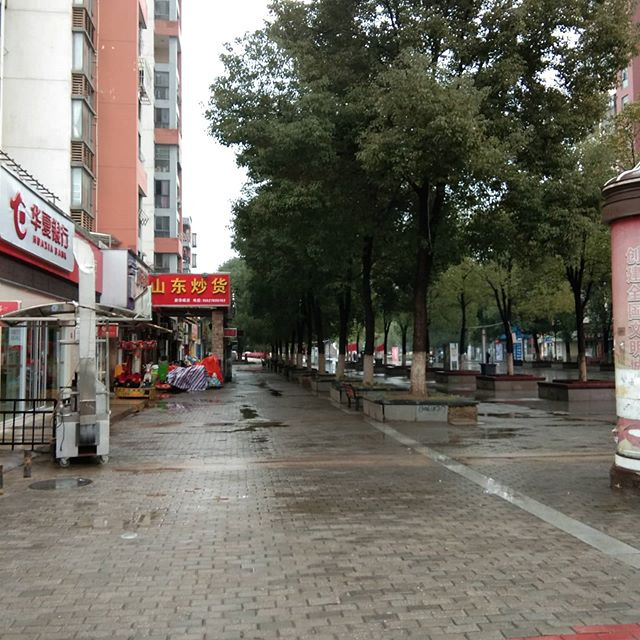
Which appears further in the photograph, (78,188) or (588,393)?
(78,188)

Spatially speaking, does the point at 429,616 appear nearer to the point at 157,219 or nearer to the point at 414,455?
the point at 414,455

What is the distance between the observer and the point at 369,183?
671 inches

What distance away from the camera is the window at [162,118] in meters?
55.1

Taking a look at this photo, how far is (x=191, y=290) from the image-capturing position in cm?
3497

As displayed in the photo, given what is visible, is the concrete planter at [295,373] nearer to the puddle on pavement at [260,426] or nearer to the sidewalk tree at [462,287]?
the sidewalk tree at [462,287]

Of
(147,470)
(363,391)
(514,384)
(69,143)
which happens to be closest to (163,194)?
(69,143)

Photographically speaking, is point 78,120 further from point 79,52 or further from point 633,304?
point 633,304

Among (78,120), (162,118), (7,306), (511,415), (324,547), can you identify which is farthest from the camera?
(162,118)

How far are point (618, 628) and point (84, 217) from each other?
85.8 feet

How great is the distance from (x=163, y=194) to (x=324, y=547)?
175 ft

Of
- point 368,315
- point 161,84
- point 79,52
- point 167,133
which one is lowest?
point 368,315

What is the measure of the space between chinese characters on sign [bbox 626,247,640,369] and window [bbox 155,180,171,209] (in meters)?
51.2

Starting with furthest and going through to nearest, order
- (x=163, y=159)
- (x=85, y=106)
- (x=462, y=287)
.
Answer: (x=163, y=159) → (x=462, y=287) → (x=85, y=106)

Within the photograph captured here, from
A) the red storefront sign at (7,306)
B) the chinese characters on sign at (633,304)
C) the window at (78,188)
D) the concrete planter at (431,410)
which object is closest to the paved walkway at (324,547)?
the chinese characters on sign at (633,304)
